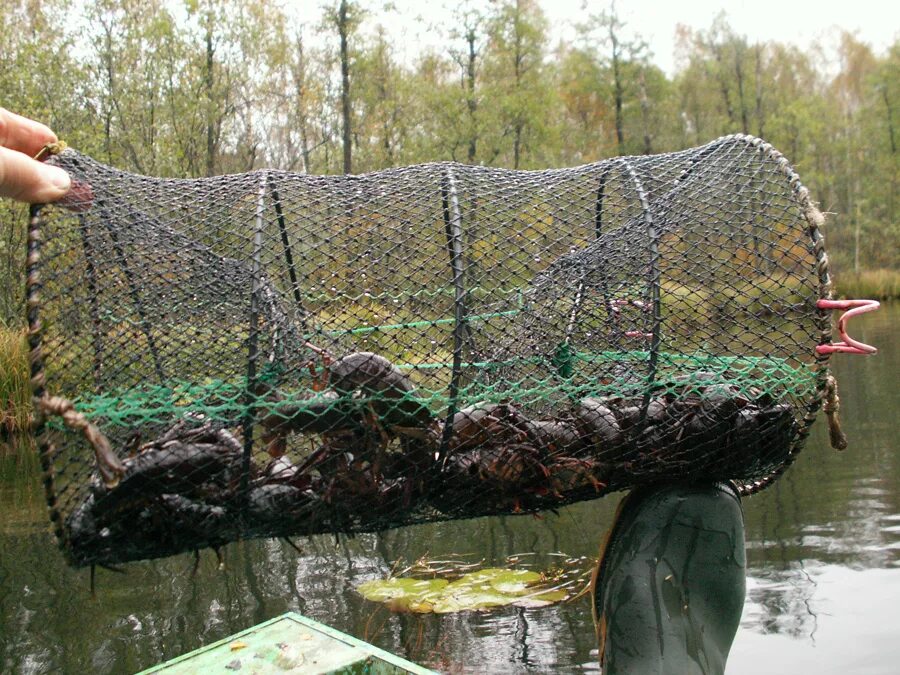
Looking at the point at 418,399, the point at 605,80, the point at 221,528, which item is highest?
the point at 605,80

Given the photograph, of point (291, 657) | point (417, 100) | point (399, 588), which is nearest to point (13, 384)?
point (399, 588)

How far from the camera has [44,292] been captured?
2.64 m

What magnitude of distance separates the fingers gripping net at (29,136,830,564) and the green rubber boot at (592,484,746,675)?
0.62 ft

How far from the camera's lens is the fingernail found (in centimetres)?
250

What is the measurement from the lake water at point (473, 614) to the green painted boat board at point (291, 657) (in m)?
0.46

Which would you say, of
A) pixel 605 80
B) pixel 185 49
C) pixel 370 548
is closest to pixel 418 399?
pixel 370 548

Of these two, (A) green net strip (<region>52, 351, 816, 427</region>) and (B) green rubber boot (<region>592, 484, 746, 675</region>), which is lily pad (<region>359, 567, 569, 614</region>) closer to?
(B) green rubber boot (<region>592, 484, 746, 675</region>)

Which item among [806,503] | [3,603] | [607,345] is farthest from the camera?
[806,503]

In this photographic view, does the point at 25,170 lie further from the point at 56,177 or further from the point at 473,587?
the point at 473,587

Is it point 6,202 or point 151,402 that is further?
point 6,202

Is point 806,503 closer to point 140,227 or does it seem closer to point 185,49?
point 140,227

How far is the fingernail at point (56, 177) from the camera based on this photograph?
250 centimetres

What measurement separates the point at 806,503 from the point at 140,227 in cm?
582

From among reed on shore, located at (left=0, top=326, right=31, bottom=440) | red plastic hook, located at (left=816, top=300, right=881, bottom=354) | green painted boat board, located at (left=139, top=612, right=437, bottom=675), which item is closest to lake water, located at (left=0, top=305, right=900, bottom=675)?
green painted boat board, located at (left=139, top=612, right=437, bottom=675)
